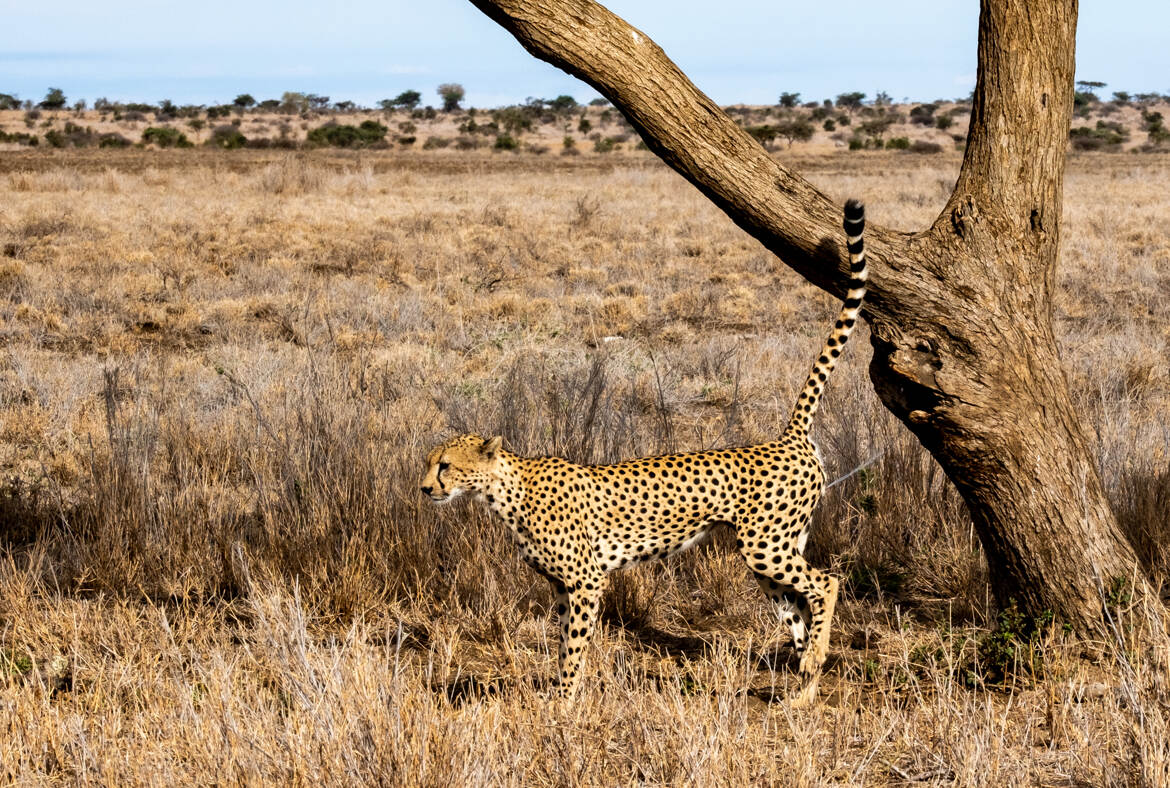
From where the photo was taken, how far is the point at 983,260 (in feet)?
13.9

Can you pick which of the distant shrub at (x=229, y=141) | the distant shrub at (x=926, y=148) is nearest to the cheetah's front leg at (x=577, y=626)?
the distant shrub at (x=229, y=141)

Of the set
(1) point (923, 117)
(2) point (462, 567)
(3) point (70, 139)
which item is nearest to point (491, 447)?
(2) point (462, 567)

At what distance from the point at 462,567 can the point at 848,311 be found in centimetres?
202

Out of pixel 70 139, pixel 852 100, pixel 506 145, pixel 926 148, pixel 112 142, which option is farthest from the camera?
pixel 852 100

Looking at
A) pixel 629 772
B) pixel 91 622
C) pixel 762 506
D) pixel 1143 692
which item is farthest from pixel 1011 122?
pixel 91 622

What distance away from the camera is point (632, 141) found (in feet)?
160

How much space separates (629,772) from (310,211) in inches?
716

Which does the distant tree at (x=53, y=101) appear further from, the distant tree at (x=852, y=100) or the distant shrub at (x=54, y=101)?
the distant tree at (x=852, y=100)

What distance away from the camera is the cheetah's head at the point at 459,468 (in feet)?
13.6

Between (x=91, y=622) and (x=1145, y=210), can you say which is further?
(x=1145, y=210)

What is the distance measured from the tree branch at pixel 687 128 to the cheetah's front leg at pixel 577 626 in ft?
4.61

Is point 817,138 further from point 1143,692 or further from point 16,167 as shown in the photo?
point 1143,692

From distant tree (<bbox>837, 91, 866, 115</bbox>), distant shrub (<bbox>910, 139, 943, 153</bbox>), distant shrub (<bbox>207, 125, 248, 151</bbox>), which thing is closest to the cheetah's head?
distant shrub (<bbox>207, 125, 248, 151</bbox>)

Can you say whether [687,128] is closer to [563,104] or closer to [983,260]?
[983,260]
